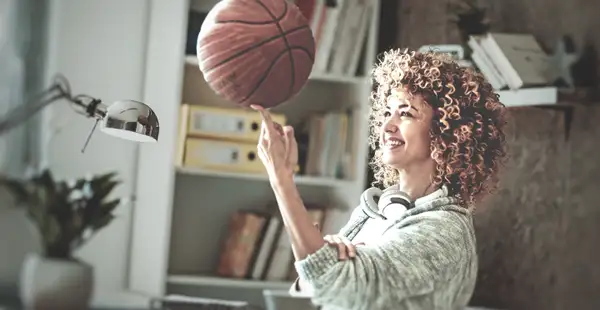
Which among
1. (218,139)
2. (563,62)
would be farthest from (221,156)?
(563,62)

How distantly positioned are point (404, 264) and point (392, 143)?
6.3 inches

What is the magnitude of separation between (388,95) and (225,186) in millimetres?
341

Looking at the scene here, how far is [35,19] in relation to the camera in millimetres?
1161

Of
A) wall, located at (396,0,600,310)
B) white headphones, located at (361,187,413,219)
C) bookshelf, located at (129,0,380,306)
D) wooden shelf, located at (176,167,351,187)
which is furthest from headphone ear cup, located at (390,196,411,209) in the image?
wall, located at (396,0,600,310)

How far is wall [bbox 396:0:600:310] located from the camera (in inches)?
55.2

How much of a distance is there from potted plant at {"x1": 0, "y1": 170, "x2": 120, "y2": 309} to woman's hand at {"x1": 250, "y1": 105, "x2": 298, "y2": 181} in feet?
1.02

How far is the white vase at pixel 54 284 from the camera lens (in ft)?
3.75

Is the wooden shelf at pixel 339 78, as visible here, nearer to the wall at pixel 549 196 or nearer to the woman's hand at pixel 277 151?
the wall at pixel 549 196

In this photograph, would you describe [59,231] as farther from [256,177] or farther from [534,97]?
[534,97]

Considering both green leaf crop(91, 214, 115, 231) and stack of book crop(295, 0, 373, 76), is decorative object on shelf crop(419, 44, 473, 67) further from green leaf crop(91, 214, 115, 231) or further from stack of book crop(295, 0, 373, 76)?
green leaf crop(91, 214, 115, 231)

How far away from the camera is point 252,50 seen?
100 centimetres

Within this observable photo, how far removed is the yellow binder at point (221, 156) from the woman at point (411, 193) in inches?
8.8

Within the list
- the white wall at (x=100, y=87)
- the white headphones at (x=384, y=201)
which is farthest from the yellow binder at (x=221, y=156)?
the white headphones at (x=384, y=201)

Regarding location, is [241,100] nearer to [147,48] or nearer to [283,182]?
[283,182]
